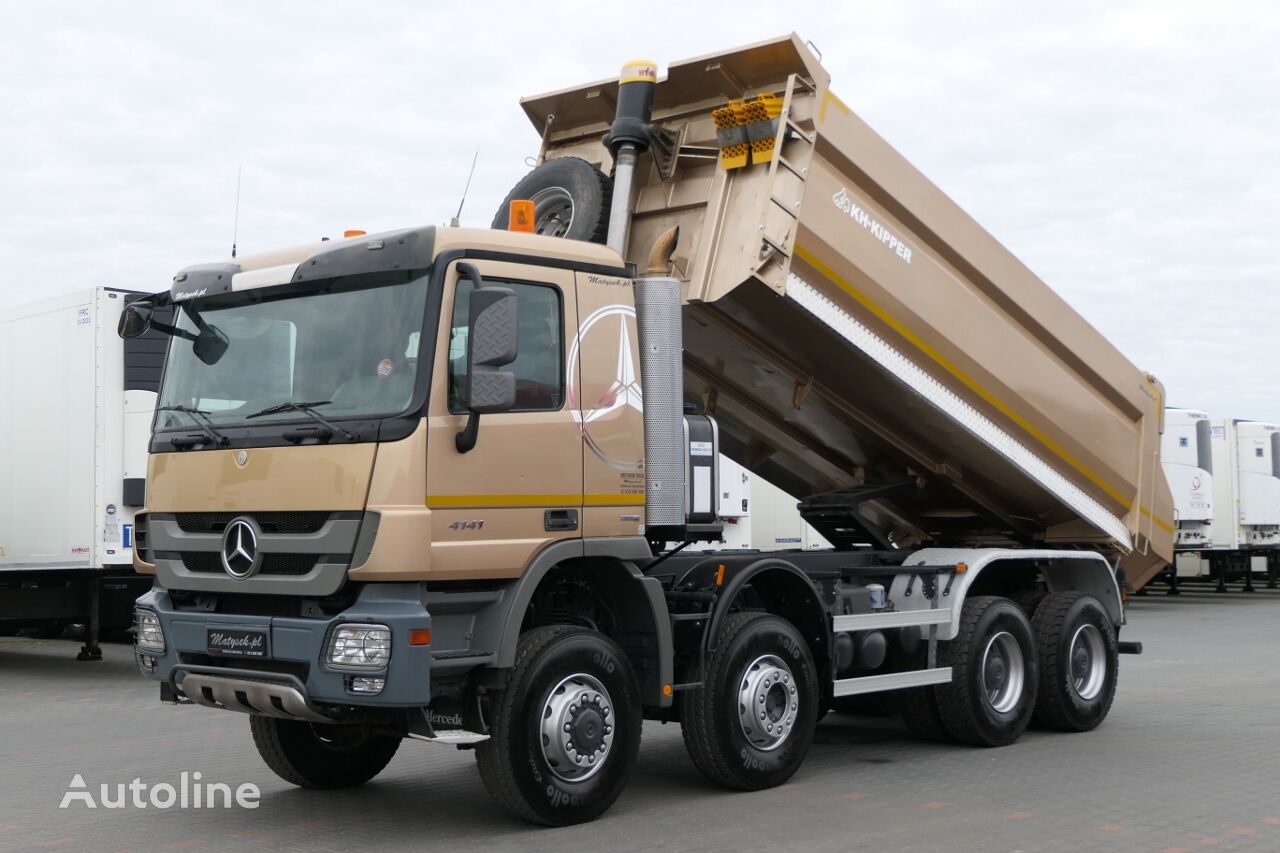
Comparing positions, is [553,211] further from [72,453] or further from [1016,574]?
[72,453]

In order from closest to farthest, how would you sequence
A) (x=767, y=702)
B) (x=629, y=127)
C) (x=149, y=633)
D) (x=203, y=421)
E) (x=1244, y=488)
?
(x=203, y=421), (x=149, y=633), (x=767, y=702), (x=629, y=127), (x=1244, y=488)

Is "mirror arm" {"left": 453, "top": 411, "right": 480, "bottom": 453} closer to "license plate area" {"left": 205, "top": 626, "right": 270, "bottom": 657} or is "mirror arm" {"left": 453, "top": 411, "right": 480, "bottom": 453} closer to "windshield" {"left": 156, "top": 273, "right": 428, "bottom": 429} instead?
"windshield" {"left": 156, "top": 273, "right": 428, "bottom": 429}

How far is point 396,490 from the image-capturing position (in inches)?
242

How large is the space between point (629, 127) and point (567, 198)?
0.57 metres

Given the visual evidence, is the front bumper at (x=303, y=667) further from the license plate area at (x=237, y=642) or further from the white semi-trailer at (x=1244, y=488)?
the white semi-trailer at (x=1244, y=488)

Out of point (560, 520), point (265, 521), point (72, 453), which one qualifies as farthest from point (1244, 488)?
point (265, 521)

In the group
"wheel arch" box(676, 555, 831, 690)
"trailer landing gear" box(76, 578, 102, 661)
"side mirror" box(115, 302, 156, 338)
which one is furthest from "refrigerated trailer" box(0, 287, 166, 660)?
"wheel arch" box(676, 555, 831, 690)

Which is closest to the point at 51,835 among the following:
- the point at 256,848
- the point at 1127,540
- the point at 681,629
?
the point at 256,848

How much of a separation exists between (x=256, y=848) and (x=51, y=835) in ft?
3.68

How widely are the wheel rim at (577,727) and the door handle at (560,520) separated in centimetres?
71

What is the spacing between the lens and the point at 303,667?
20.7 feet

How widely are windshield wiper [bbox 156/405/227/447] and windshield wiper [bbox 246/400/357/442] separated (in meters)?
0.18

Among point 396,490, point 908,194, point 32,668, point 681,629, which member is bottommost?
point 32,668

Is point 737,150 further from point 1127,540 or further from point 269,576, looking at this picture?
point 1127,540
